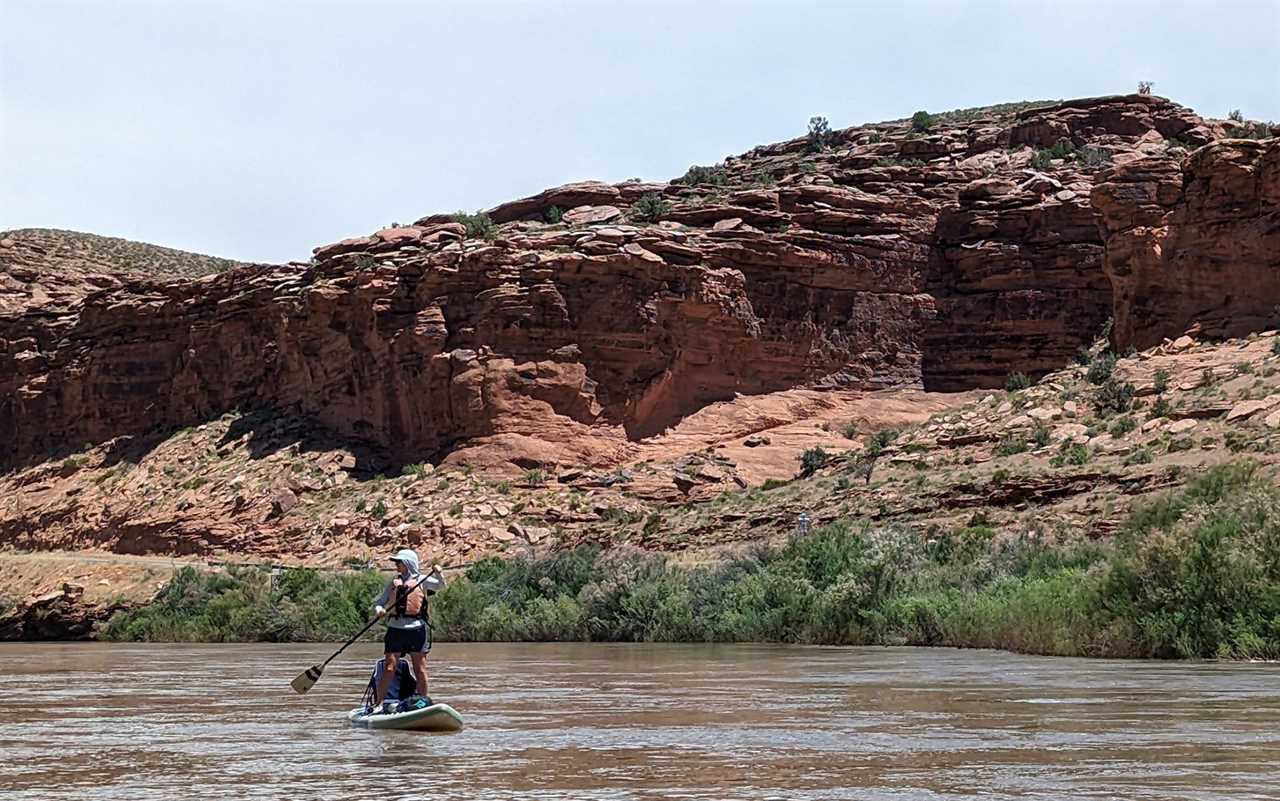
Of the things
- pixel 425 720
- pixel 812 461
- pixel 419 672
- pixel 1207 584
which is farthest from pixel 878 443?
pixel 425 720

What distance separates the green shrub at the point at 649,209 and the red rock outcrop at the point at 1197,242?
57.1 ft

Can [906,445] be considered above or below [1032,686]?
above

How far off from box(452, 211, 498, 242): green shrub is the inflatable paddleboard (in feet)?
163

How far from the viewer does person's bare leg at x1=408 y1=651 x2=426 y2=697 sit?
14570 mm

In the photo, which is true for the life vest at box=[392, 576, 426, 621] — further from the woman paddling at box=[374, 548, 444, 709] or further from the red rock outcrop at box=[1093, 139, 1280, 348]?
the red rock outcrop at box=[1093, 139, 1280, 348]

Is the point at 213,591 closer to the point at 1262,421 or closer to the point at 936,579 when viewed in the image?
the point at 936,579

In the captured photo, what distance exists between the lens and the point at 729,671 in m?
22.7

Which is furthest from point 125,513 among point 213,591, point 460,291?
point 213,591

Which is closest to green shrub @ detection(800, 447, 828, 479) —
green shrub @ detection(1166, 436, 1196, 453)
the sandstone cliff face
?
the sandstone cliff face

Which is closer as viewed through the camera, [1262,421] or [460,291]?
[1262,421]

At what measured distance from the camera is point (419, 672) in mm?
14609

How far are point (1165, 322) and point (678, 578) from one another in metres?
21.3

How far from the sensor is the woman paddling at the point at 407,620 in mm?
14391

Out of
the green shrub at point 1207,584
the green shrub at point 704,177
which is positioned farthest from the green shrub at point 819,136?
the green shrub at point 1207,584
